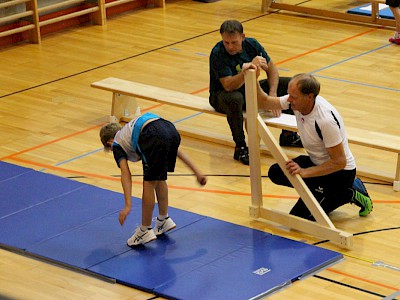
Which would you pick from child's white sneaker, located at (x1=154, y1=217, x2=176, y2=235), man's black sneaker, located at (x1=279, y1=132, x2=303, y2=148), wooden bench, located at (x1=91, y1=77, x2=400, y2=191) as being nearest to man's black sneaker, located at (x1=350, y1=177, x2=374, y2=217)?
wooden bench, located at (x1=91, y1=77, x2=400, y2=191)

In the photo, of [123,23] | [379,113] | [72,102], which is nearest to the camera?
[379,113]

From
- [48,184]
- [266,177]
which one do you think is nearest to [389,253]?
[266,177]

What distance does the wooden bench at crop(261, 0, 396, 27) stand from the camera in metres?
11.2

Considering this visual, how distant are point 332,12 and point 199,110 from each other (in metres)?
4.41

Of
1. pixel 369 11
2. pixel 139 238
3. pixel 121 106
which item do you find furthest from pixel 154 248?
pixel 369 11

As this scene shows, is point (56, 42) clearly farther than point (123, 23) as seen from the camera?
No

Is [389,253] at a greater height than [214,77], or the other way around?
[214,77]

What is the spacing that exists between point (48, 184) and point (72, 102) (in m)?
2.08

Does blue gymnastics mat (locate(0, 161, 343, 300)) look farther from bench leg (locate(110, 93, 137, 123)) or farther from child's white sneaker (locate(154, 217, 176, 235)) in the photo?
bench leg (locate(110, 93, 137, 123))

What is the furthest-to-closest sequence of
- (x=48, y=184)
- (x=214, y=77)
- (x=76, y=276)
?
(x=214, y=77)
(x=48, y=184)
(x=76, y=276)

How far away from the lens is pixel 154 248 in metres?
5.97

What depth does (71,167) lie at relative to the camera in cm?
738

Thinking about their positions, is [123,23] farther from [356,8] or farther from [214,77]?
[214,77]

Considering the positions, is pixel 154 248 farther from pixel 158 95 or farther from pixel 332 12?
pixel 332 12
